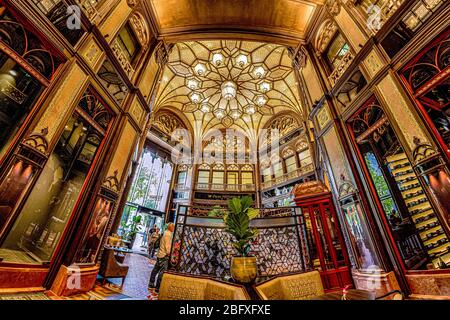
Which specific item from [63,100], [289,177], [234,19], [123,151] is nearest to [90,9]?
[63,100]

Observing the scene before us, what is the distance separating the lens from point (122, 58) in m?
4.54

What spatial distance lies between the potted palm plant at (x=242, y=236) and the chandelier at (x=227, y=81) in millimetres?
Result: 7305

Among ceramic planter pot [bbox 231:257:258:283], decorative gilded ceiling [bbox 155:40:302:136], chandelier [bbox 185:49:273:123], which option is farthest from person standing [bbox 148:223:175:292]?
chandelier [bbox 185:49:273:123]

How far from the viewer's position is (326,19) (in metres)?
5.31

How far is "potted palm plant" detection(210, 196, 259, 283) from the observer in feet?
6.93

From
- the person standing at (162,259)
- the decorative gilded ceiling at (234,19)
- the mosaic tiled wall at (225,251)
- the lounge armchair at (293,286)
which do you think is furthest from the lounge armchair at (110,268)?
the decorative gilded ceiling at (234,19)

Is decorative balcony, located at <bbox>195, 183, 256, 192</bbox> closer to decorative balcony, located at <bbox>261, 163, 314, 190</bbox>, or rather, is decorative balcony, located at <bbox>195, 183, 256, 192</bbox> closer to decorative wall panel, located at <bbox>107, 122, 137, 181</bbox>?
decorative balcony, located at <bbox>261, 163, 314, 190</bbox>

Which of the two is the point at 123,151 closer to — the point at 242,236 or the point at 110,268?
the point at 110,268

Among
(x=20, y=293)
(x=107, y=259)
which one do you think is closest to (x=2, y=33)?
(x=20, y=293)

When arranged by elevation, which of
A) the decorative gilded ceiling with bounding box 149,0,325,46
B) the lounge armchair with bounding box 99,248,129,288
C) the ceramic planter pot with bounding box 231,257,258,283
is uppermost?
the decorative gilded ceiling with bounding box 149,0,325,46

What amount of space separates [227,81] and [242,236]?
886 cm

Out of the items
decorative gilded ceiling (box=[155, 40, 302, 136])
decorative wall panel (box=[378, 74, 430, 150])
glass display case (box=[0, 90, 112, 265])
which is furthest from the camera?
decorative gilded ceiling (box=[155, 40, 302, 136])

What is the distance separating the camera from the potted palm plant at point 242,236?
6.93 feet

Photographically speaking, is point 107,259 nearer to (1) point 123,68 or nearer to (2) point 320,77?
(1) point 123,68
